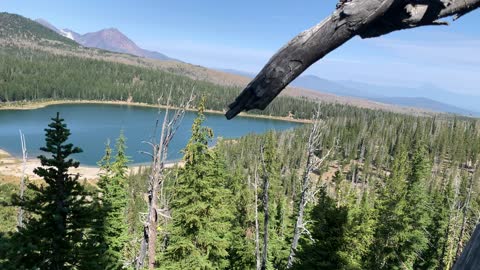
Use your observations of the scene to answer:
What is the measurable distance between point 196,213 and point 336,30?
17476mm

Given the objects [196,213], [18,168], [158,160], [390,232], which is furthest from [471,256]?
[18,168]

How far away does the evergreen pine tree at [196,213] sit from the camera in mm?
18750

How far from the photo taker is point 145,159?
112625mm

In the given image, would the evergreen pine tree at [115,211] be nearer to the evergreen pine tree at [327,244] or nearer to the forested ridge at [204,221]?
the forested ridge at [204,221]

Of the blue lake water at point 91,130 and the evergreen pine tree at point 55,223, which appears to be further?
the blue lake water at point 91,130

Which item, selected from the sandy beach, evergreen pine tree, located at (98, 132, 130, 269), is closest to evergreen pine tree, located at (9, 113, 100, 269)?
evergreen pine tree, located at (98, 132, 130, 269)

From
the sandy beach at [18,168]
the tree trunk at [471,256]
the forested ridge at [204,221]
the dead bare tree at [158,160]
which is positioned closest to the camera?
the tree trunk at [471,256]

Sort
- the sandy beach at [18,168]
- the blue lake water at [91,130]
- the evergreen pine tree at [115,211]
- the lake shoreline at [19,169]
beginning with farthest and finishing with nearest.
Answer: the blue lake water at [91,130]
the sandy beach at [18,168]
the lake shoreline at [19,169]
the evergreen pine tree at [115,211]

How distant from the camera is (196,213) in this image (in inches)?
755

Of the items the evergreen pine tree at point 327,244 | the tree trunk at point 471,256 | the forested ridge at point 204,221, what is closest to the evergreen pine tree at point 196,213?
the forested ridge at point 204,221

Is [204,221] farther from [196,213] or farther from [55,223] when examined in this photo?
[55,223]

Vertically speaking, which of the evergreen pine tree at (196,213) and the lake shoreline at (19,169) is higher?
the evergreen pine tree at (196,213)

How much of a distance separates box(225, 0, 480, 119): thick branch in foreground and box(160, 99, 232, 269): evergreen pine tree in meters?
15.8

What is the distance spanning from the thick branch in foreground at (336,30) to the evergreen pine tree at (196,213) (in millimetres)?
15764
